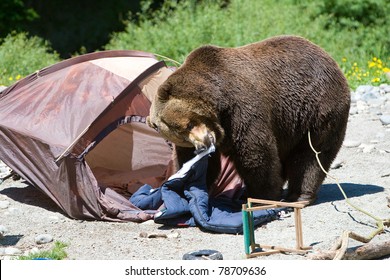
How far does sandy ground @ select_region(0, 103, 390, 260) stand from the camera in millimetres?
6008

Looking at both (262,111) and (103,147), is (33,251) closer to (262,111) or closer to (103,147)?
(262,111)

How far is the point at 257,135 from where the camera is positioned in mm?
6762

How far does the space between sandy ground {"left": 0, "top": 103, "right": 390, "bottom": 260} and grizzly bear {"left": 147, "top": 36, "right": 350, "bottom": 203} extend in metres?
0.46

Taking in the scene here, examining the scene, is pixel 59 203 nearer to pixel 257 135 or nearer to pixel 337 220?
pixel 257 135

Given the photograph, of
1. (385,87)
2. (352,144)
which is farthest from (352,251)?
(385,87)

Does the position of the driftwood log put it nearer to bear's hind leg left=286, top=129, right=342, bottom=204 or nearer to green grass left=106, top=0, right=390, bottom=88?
bear's hind leg left=286, top=129, right=342, bottom=204

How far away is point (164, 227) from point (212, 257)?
1301 millimetres

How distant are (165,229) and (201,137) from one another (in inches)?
35.5

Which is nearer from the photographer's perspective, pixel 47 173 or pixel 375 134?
pixel 47 173

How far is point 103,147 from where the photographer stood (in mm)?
8484

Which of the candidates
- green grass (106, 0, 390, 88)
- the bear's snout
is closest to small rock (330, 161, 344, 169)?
the bear's snout
